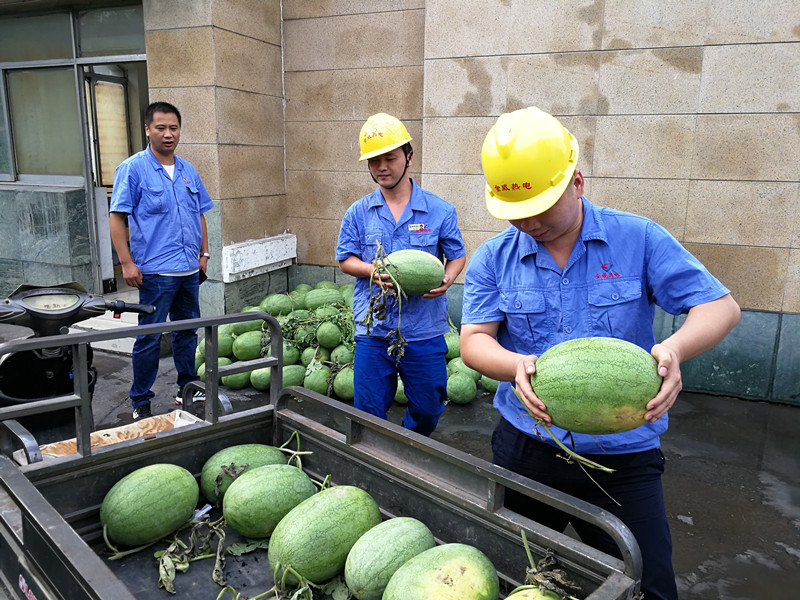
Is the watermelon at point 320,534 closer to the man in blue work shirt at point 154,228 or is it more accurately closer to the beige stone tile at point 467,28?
the man in blue work shirt at point 154,228

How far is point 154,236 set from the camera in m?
4.84

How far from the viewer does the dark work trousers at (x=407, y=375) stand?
374 cm

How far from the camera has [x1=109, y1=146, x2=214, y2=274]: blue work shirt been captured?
4734mm

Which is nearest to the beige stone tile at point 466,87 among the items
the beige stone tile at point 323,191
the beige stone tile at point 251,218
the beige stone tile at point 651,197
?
the beige stone tile at point 651,197

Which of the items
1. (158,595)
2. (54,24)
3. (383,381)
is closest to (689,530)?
(383,381)

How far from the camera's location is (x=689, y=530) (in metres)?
3.69

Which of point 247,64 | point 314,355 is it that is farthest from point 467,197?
point 247,64

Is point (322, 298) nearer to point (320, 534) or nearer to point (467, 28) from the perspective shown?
point (467, 28)

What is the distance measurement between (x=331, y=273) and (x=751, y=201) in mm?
4426

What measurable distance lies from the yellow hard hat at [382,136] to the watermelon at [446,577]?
251cm

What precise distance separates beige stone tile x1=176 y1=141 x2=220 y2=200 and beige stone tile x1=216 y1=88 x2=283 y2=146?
0.55 feet

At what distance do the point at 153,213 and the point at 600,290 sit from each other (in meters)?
3.77

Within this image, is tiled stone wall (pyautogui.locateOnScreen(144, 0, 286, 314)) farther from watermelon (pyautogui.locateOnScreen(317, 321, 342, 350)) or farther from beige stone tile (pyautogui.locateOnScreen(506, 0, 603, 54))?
beige stone tile (pyautogui.locateOnScreen(506, 0, 603, 54))

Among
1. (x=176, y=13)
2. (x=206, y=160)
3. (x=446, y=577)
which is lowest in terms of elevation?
(x=446, y=577)
